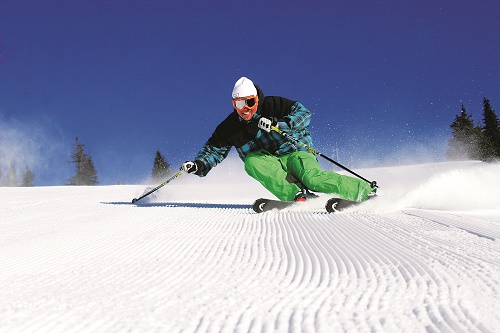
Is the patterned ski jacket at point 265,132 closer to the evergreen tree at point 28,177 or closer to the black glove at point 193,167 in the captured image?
the black glove at point 193,167

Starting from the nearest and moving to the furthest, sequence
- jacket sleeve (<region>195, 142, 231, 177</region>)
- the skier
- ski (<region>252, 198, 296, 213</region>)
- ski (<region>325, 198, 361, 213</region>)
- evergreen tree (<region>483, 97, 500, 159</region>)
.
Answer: ski (<region>325, 198, 361, 213</region>), ski (<region>252, 198, 296, 213</region>), the skier, jacket sleeve (<region>195, 142, 231, 177</region>), evergreen tree (<region>483, 97, 500, 159</region>)

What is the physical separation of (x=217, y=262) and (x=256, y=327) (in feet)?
3.24

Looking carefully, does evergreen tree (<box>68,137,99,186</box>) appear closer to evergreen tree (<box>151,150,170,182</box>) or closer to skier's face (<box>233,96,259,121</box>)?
evergreen tree (<box>151,150,170,182</box>)

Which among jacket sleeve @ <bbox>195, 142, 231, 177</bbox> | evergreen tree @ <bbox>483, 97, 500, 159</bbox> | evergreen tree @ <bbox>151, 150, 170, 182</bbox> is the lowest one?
jacket sleeve @ <bbox>195, 142, 231, 177</bbox>

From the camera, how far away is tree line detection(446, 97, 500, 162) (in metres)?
39.6

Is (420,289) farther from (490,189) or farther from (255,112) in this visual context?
A: (490,189)

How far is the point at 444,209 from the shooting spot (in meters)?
5.20

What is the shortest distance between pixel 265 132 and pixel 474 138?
131 ft

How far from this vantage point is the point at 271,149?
6.36m

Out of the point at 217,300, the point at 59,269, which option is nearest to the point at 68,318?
the point at 217,300

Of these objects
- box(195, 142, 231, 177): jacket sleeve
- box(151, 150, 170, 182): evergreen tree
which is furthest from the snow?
box(151, 150, 170, 182): evergreen tree

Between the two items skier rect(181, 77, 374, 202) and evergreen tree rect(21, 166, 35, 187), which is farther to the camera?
evergreen tree rect(21, 166, 35, 187)

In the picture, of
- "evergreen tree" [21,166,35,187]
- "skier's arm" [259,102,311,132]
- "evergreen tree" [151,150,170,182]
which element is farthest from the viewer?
"evergreen tree" [21,166,35,187]

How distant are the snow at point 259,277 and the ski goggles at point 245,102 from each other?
2390 millimetres
